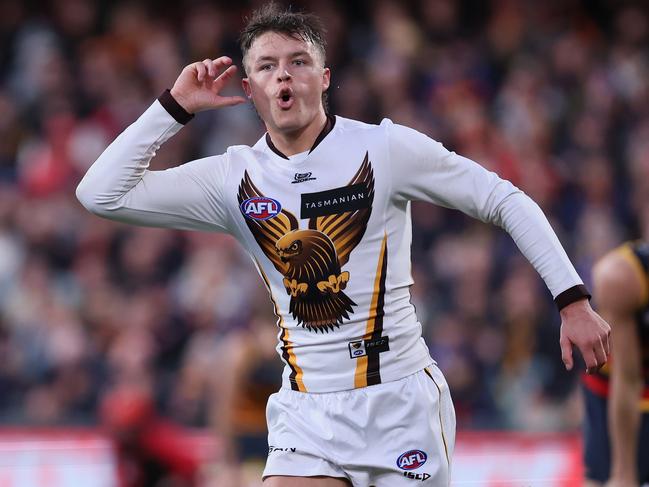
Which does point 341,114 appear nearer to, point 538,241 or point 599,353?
point 538,241

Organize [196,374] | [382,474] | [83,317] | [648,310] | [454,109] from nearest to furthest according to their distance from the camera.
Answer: [382,474]
[648,310]
[196,374]
[83,317]
[454,109]

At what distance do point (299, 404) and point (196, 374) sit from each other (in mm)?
5336

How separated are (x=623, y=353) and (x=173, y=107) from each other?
2559 millimetres

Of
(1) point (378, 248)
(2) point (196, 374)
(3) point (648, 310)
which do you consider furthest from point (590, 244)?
(1) point (378, 248)

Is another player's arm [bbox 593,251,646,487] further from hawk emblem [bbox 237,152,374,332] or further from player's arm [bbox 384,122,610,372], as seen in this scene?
hawk emblem [bbox 237,152,374,332]

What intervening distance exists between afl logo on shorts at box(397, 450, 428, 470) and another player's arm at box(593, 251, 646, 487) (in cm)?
189

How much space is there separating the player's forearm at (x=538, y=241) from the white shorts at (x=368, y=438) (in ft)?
1.92

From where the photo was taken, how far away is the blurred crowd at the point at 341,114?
9828 millimetres

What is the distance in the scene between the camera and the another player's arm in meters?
5.60

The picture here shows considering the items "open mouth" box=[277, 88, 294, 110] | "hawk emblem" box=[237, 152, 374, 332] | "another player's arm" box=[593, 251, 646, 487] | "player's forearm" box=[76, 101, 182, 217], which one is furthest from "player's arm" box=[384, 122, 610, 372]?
"another player's arm" box=[593, 251, 646, 487]

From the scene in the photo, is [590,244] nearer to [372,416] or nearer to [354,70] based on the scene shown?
[354,70]

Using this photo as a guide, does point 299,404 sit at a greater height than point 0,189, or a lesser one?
lesser

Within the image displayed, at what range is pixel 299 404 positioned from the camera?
415 cm

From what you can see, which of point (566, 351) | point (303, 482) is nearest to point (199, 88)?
point (303, 482)
